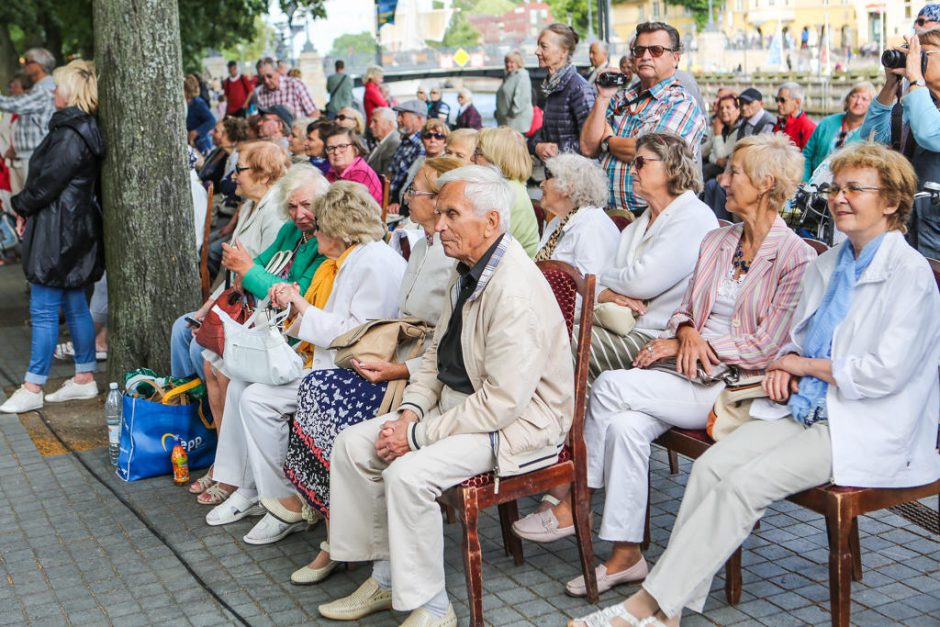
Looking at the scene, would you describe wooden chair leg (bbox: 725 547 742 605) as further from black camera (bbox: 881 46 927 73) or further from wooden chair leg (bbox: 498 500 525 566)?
black camera (bbox: 881 46 927 73)

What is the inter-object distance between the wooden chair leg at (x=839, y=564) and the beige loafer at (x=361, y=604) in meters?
1.50

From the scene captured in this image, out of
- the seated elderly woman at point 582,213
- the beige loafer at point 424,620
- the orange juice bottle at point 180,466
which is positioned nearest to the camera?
the beige loafer at point 424,620

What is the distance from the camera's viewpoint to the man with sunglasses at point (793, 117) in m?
10.8

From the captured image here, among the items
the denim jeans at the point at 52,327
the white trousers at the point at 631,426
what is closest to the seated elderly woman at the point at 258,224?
the denim jeans at the point at 52,327

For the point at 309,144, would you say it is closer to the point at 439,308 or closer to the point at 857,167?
the point at 439,308

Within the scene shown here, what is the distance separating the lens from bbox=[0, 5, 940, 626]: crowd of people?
11.4ft

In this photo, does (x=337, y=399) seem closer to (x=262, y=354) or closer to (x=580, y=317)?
(x=262, y=354)

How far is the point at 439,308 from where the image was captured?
14.8 ft

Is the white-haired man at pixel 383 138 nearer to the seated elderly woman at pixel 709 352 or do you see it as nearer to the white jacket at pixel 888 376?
the seated elderly woman at pixel 709 352

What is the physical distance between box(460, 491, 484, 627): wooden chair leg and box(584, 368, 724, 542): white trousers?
55cm

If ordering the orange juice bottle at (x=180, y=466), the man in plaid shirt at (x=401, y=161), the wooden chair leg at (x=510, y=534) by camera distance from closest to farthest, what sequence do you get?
the wooden chair leg at (x=510, y=534) < the orange juice bottle at (x=180, y=466) < the man in plaid shirt at (x=401, y=161)

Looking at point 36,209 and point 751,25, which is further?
point 751,25

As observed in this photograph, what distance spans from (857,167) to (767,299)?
64 centimetres

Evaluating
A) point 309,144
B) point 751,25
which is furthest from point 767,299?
point 751,25
